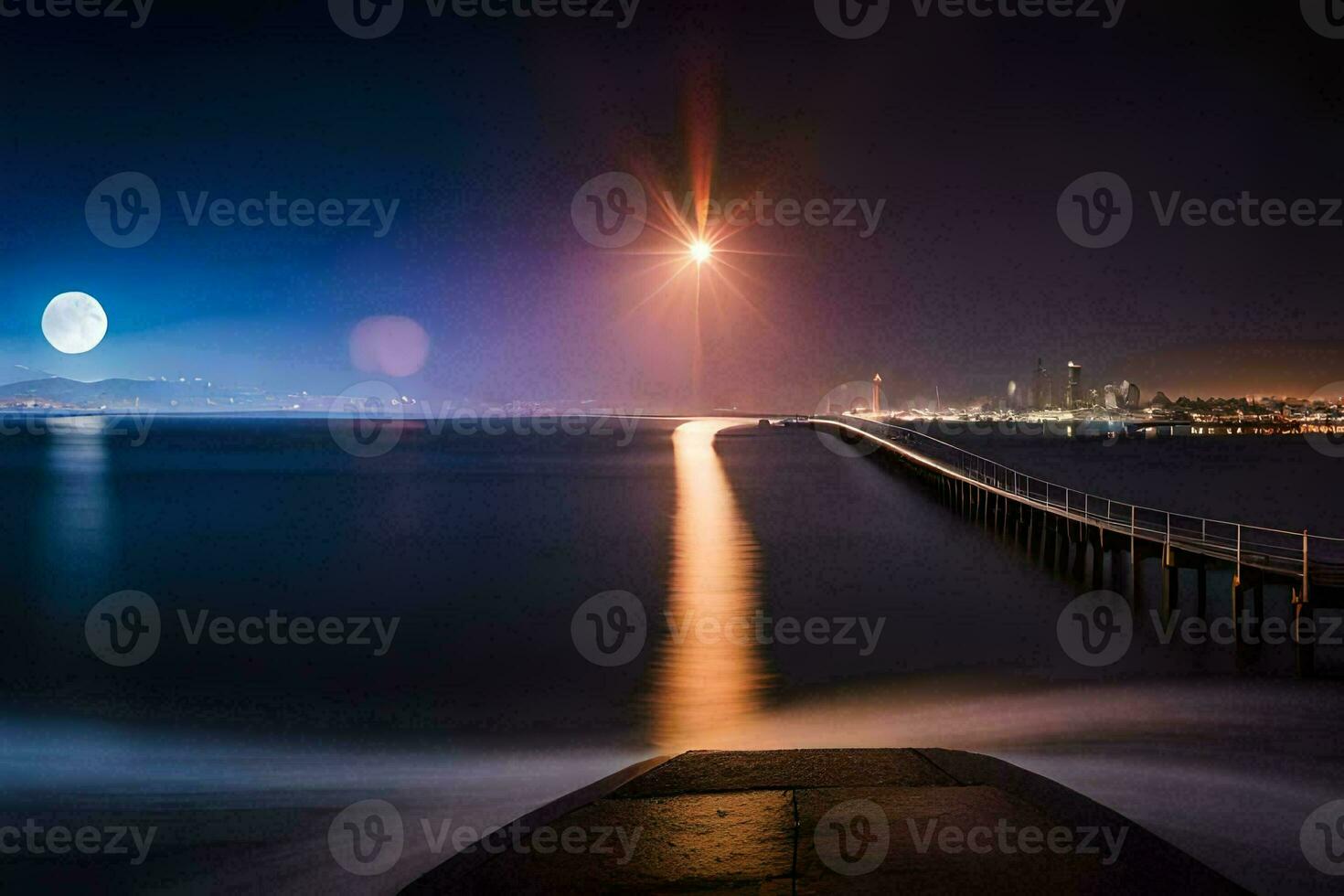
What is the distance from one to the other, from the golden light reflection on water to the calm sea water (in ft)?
0.34

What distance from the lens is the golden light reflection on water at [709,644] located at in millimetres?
16625

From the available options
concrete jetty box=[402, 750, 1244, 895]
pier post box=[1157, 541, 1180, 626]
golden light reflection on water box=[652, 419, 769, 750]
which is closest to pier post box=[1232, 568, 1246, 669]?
pier post box=[1157, 541, 1180, 626]

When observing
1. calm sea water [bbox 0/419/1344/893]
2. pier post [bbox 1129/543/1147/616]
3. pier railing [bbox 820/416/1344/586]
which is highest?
pier railing [bbox 820/416/1344/586]

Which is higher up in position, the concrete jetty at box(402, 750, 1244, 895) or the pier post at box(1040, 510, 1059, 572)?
the pier post at box(1040, 510, 1059, 572)

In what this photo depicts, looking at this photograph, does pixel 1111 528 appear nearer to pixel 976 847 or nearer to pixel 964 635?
pixel 964 635

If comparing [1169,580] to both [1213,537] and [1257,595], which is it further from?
[1257,595]

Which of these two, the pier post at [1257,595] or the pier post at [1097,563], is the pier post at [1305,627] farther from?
the pier post at [1097,563]

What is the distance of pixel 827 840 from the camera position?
7.12m

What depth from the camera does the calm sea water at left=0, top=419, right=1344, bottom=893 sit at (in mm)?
11109

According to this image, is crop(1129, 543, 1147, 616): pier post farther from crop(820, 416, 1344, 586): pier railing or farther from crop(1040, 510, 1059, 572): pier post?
crop(1040, 510, 1059, 572): pier post

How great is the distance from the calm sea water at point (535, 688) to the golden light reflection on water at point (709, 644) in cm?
10

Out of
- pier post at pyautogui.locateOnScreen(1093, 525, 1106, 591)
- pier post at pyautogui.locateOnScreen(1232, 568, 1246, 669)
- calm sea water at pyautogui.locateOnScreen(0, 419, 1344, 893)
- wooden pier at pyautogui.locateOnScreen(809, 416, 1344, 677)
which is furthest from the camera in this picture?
pier post at pyautogui.locateOnScreen(1093, 525, 1106, 591)

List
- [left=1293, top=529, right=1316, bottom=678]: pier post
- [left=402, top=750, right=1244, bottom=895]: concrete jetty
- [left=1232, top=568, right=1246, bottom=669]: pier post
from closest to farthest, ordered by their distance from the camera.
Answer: [left=402, top=750, right=1244, bottom=895]: concrete jetty < [left=1293, top=529, right=1316, bottom=678]: pier post < [left=1232, top=568, right=1246, bottom=669]: pier post

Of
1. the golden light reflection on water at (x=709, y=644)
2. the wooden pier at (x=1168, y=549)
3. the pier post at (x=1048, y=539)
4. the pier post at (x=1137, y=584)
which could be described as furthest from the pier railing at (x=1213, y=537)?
the golden light reflection on water at (x=709, y=644)
